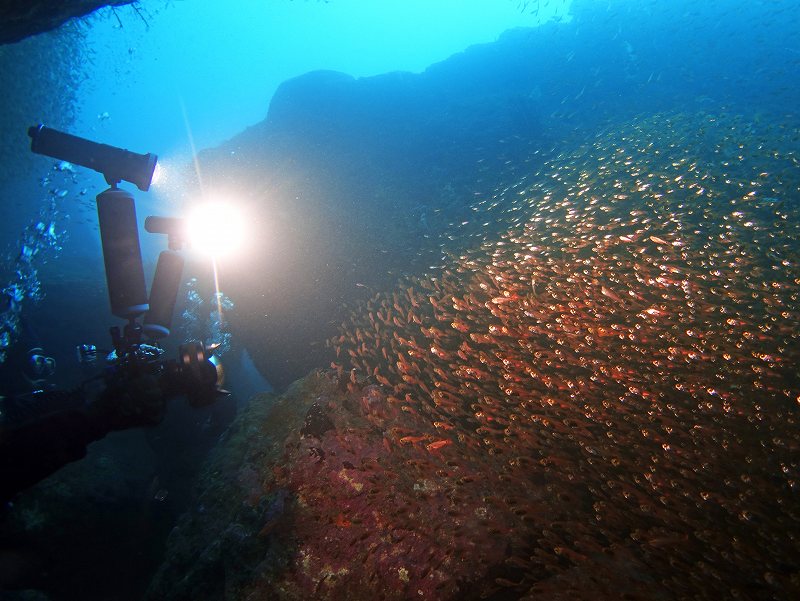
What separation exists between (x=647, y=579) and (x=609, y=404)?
2136 mm

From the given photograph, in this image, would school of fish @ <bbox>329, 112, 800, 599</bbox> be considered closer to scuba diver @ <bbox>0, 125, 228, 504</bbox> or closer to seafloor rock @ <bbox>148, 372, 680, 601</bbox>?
seafloor rock @ <bbox>148, 372, 680, 601</bbox>

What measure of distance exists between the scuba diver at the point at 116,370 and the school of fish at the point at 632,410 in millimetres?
3670

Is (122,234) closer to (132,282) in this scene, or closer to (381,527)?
(132,282)

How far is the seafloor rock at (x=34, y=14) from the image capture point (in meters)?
7.01

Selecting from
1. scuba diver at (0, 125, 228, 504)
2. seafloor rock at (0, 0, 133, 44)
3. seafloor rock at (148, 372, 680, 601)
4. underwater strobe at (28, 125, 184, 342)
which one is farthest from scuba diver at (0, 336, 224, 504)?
seafloor rock at (0, 0, 133, 44)

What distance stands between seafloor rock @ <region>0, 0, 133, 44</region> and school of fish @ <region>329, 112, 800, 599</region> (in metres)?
9.66

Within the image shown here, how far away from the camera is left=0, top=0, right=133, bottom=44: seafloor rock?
7008 millimetres

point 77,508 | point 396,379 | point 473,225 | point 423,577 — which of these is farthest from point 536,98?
point 77,508

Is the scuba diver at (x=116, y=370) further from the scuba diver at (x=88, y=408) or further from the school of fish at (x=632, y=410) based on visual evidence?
the school of fish at (x=632, y=410)

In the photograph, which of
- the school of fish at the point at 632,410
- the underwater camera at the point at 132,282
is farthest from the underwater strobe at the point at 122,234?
the school of fish at the point at 632,410

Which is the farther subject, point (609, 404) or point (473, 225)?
point (473, 225)

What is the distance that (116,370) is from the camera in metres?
3.23

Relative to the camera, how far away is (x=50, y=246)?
111ft

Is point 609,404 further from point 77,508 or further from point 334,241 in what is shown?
point 334,241
